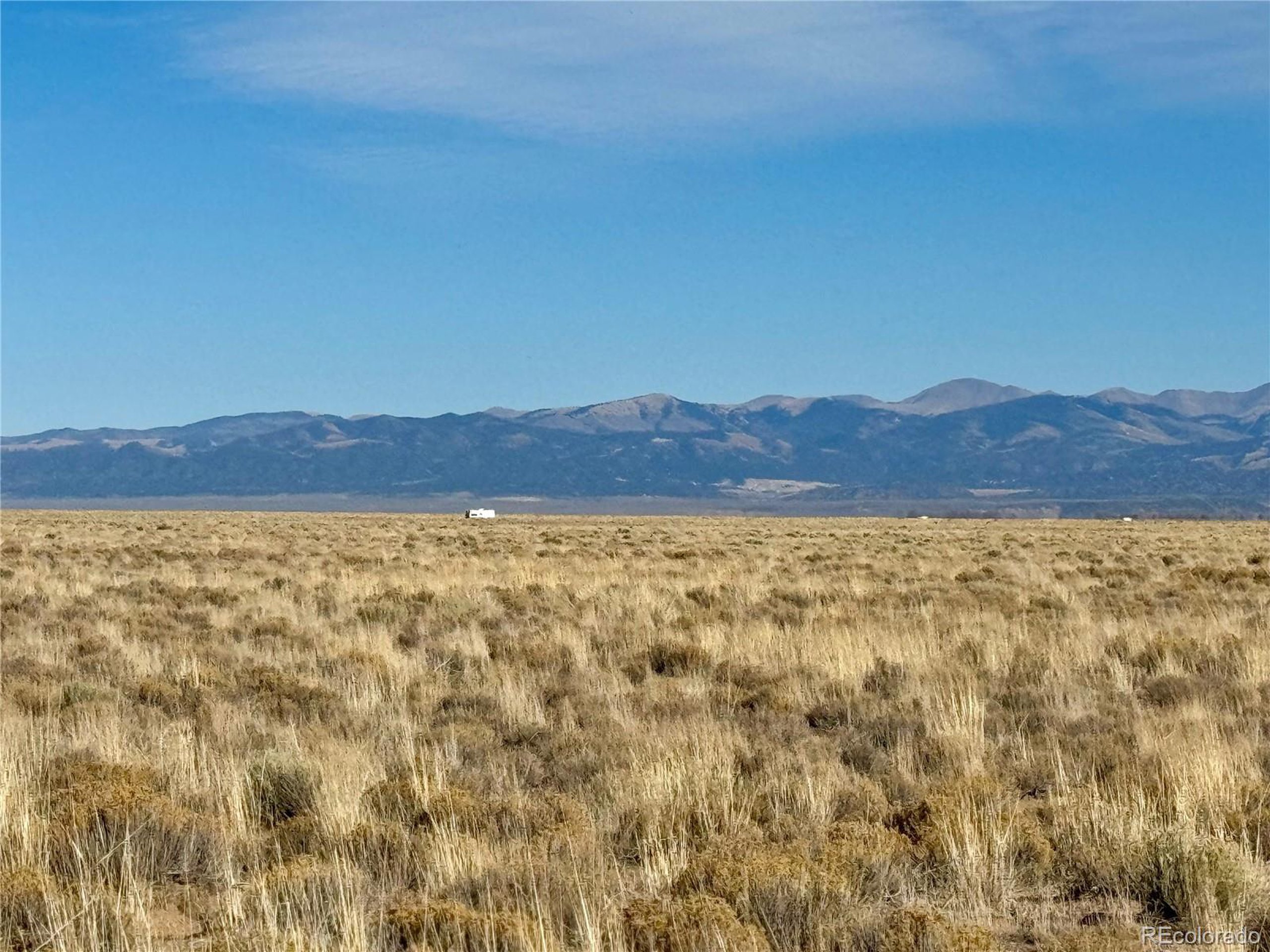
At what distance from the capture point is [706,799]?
749 cm

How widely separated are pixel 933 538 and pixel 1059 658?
32184 millimetres

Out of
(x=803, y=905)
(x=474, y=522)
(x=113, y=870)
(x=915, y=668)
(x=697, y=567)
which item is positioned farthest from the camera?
(x=474, y=522)

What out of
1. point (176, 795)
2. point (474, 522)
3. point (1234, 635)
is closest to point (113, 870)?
point (176, 795)

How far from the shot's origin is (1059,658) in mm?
12961

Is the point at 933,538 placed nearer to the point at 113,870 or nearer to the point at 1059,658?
the point at 1059,658

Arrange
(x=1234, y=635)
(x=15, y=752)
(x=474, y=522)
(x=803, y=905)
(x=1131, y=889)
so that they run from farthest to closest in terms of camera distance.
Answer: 1. (x=474, y=522)
2. (x=1234, y=635)
3. (x=15, y=752)
4. (x=1131, y=889)
5. (x=803, y=905)

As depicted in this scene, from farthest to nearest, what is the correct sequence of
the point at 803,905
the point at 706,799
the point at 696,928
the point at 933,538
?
the point at 933,538, the point at 706,799, the point at 803,905, the point at 696,928

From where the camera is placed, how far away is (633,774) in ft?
26.3

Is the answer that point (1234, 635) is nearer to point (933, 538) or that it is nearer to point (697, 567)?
point (697, 567)

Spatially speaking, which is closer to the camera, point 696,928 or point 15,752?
point 696,928

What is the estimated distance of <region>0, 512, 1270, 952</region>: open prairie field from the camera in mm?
5855

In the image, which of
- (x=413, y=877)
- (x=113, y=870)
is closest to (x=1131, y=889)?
(x=413, y=877)

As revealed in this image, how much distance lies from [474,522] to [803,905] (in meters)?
64.2

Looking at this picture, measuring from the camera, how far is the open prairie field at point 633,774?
586 cm
